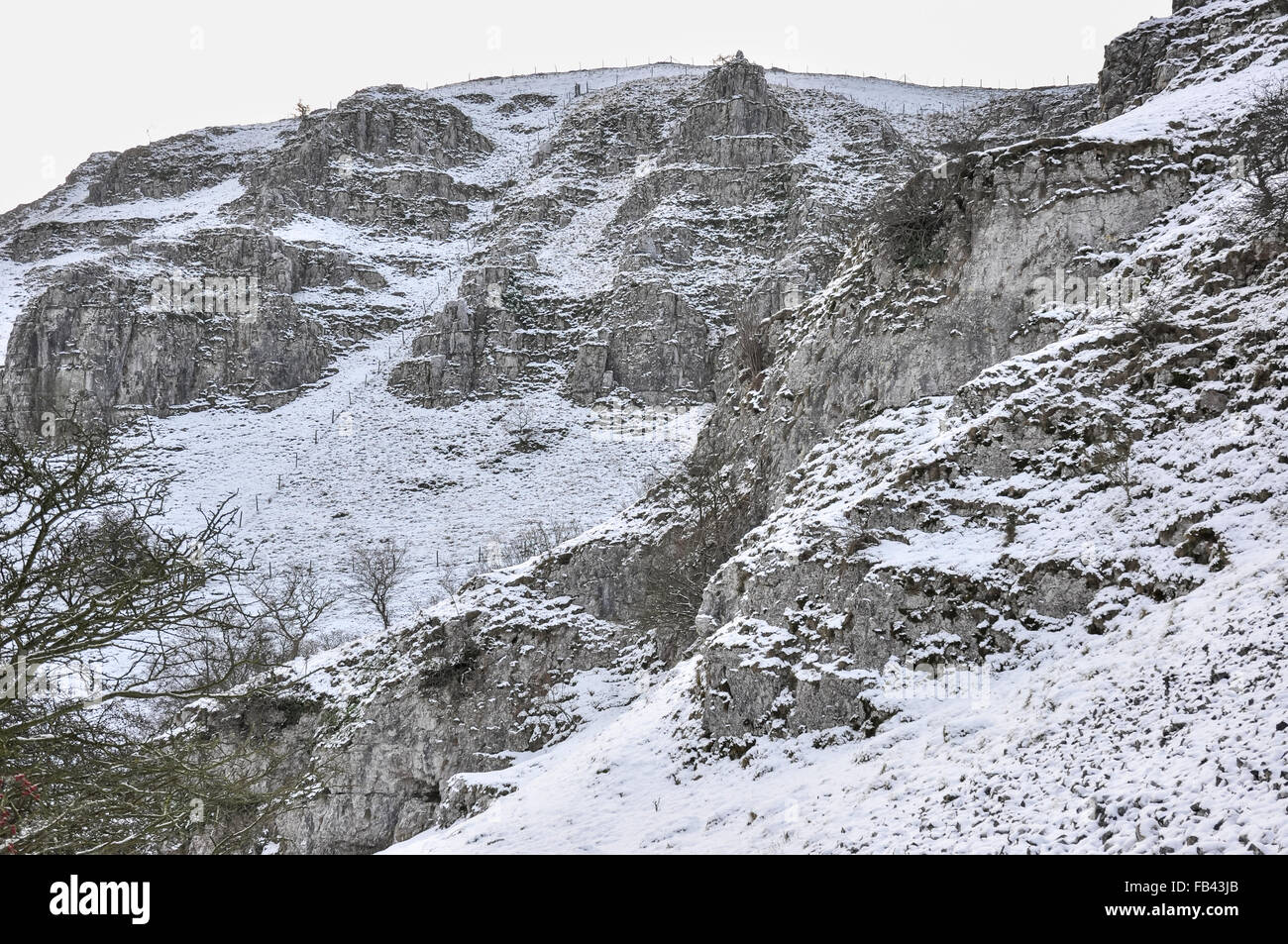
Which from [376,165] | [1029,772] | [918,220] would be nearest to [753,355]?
[918,220]

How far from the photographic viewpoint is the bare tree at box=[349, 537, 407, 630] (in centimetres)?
4056

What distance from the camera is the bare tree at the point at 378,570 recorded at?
40.6 m

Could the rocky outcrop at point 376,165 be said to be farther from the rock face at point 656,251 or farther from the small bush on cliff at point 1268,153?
the small bush on cliff at point 1268,153

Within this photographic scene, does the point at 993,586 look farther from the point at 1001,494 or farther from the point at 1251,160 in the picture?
the point at 1251,160

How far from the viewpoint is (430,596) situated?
4281 cm

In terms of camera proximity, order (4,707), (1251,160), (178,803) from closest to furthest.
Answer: (4,707) < (178,803) < (1251,160)

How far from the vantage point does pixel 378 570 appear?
46312 mm

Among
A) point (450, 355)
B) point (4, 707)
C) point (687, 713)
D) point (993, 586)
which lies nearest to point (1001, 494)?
point (993, 586)

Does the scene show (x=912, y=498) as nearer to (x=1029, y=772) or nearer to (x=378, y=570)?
(x=1029, y=772)

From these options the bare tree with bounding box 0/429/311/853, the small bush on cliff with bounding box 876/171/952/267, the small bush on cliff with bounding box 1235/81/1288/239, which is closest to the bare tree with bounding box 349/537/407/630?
the small bush on cliff with bounding box 876/171/952/267

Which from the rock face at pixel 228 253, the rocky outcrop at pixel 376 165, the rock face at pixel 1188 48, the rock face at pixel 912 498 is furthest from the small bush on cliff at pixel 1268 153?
the rocky outcrop at pixel 376 165
